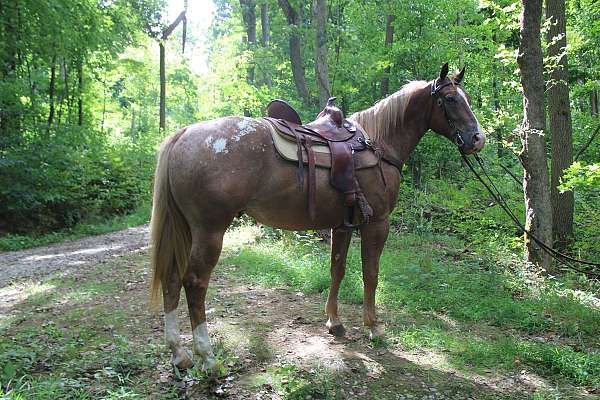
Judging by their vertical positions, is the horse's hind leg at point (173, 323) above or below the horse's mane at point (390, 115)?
below

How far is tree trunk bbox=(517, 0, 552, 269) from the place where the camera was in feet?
18.1

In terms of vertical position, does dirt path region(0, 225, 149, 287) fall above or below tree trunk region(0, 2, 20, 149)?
below

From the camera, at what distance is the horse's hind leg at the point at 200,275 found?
10.5 feet

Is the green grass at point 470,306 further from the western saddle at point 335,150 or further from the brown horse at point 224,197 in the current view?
the western saddle at point 335,150

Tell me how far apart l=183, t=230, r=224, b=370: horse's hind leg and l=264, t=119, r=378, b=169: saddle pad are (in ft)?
2.94

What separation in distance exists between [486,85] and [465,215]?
6.90m

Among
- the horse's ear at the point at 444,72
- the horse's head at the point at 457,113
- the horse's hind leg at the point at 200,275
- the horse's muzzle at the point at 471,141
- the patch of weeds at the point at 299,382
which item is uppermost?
the horse's ear at the point at 444,72

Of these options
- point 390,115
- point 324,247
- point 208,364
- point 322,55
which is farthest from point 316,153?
point 322,55

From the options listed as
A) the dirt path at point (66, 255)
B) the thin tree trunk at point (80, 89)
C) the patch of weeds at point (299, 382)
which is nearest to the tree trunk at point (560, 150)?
the patch of weeds at point (299, 382)

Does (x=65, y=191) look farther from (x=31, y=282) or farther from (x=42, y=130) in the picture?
(x=31, y=282)

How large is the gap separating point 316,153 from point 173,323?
191 cm

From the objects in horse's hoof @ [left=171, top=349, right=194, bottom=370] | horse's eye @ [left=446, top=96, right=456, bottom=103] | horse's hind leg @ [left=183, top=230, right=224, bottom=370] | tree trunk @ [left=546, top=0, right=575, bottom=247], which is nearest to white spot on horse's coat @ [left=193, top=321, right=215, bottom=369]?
horse's hind leg @ [left=183, top=230, right=224, bottom=370]

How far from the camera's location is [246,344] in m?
3.93

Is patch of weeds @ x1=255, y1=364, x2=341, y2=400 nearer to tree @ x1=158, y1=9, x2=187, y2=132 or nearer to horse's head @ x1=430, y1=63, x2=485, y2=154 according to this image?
horse's head @ x1=430, y1=63, x2=485, y2=154
